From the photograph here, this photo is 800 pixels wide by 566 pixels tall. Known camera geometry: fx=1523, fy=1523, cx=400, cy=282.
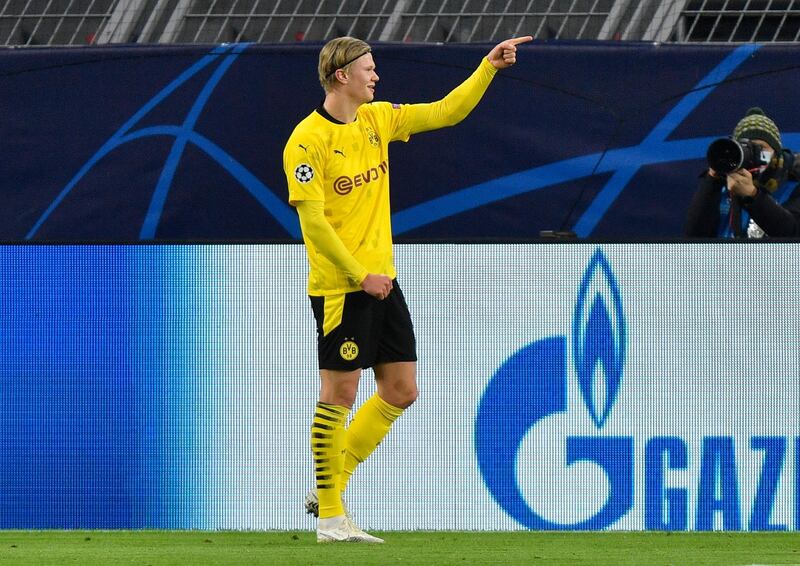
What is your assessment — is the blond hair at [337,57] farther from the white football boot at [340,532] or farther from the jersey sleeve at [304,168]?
the white football boot at [340,532]

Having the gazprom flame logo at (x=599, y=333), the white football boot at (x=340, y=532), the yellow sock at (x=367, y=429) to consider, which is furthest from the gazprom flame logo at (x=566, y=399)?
the white football boot at (x=340, y=532)

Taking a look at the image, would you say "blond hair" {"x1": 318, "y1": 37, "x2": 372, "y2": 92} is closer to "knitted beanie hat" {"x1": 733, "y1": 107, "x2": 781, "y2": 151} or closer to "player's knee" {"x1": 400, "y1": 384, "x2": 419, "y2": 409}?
"player's knee" {"x1": 400, "y1": 384, "x2": 419, "y2": 409}

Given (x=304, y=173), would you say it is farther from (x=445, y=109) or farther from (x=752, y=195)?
(x=752, y=195)

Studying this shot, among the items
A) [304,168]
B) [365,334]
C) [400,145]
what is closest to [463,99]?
[304,168]

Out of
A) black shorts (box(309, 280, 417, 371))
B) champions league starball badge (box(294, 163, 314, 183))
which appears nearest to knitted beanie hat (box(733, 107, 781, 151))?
black shorts (box(309, 280, 417, 371))

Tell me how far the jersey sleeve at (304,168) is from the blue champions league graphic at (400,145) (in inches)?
88.4

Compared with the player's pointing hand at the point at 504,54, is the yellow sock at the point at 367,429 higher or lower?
lower

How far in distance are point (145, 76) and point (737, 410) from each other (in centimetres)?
321

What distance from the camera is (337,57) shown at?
4895 millimetres

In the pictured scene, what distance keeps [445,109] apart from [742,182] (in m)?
1.35

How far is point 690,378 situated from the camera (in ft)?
18.6

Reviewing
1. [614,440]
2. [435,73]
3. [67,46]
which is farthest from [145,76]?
[614,440]

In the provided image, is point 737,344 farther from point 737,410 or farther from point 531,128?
point 531,128

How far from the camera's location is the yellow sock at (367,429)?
16.6 feet
